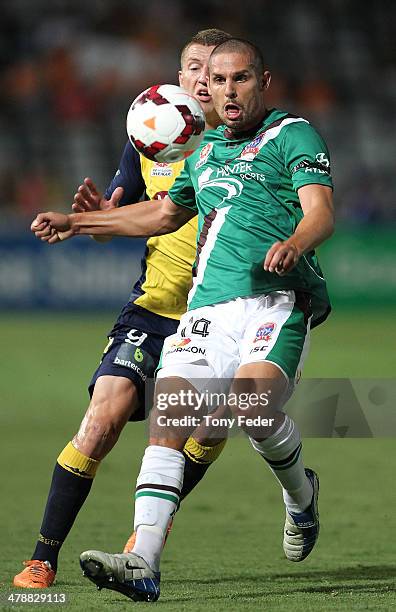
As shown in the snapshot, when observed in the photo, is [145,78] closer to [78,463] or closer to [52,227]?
[52,227]

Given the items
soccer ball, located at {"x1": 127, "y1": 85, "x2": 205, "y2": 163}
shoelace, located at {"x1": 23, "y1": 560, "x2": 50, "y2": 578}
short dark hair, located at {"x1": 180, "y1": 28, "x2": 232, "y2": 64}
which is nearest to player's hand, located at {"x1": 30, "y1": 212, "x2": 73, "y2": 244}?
Answer: soccer ball, located at {"x1": 127, "y1": 85, "x2": 205, "y2": 163}

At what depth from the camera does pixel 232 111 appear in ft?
17.8

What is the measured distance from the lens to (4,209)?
2047 centimetres

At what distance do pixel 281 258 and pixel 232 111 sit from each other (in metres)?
1.00

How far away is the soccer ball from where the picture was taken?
5.59 meters

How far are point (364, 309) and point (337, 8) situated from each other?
25.8 ft

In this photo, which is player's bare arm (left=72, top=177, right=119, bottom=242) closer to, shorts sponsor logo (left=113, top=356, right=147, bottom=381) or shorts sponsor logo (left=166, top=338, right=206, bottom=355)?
shorts sponsor logo (left=113, top=356, right=147, bottom=381)

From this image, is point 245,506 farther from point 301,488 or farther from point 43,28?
point 43,28

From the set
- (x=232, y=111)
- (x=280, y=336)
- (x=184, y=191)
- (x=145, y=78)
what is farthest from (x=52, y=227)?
(x=145, y=78)

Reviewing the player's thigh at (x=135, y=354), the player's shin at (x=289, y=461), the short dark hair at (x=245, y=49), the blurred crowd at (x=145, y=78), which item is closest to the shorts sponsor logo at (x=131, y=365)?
the player's thigh at (x=135, y=354)

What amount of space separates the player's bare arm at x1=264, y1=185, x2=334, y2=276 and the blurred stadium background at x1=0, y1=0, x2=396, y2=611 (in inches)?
65.0

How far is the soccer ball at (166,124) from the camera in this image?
5.59 m

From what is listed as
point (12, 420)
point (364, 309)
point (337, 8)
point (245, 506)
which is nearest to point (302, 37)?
point (337, 8)

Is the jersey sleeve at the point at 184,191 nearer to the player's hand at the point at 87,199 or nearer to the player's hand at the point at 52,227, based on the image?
the player's hand at the point at 87,199
